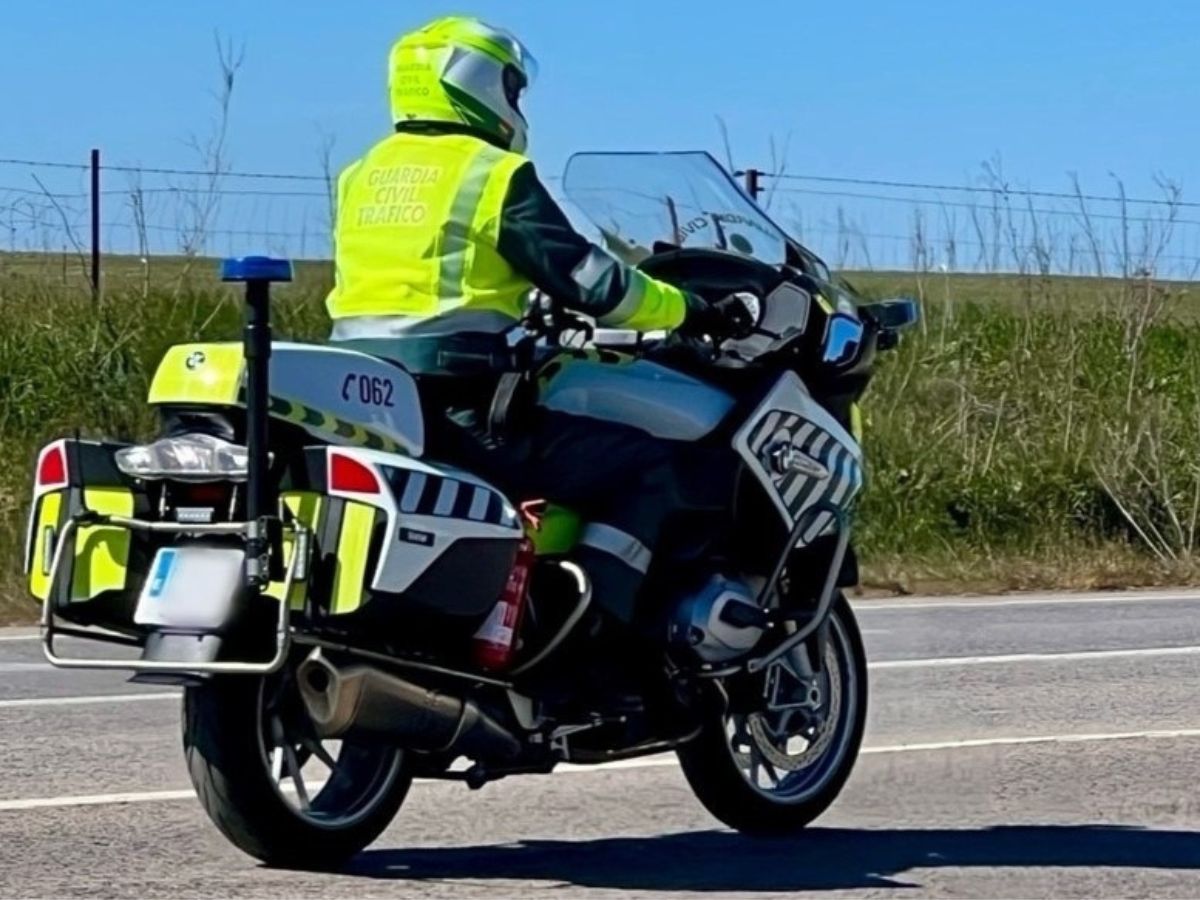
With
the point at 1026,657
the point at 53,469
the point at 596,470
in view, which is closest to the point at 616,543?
the point at 596,470

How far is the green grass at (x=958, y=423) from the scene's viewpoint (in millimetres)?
15711

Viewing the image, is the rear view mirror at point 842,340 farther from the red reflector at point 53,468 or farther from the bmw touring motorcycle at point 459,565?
the red reflector at point 53,468

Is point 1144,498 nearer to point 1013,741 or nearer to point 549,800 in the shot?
point 1013,741

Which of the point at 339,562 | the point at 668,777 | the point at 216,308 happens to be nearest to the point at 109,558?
the point at 339,562

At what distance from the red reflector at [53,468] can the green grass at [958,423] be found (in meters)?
8.82

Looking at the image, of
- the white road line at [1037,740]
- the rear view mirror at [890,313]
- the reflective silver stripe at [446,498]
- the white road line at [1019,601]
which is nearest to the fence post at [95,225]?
the white road line at [1019,601]

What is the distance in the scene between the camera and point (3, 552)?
45.1 ft

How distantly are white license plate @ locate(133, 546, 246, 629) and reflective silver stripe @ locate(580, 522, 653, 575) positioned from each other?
1.01 metres

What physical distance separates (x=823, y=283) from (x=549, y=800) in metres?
1.74

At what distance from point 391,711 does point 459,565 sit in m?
0.37

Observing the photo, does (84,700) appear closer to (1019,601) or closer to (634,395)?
(634,395)

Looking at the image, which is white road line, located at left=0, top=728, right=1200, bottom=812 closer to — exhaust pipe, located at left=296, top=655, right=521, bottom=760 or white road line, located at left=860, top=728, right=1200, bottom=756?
white road line, located at left=860, top=728, right=1200, bottom=756

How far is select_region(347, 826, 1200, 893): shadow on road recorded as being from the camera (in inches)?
242

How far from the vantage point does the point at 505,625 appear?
5.92 m
